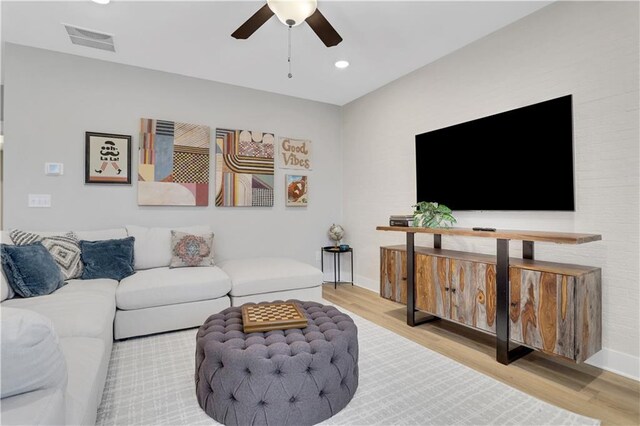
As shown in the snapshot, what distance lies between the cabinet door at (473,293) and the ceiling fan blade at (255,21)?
2.33 metres

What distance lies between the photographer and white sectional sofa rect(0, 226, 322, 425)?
3.27 feet

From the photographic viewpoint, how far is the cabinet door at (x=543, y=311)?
1984 mm

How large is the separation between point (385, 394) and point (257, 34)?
300 cm

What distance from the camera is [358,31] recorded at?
2.83m

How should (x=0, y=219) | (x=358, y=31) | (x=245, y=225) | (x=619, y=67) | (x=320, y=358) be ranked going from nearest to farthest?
(x=320, y=358), (x=619, y=67), (x=358, y=31), (x=0, y=219), (x=245, y=225)

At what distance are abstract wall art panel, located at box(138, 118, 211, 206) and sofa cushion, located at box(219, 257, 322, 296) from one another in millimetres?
962

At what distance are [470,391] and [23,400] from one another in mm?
2077

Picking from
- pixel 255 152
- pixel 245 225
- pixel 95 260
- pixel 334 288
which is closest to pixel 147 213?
pixel 95 260

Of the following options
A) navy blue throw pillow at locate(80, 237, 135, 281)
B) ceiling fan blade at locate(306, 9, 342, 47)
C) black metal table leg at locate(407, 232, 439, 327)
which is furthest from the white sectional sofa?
ceiling fan blade at locate(306, 9, 342, 47)

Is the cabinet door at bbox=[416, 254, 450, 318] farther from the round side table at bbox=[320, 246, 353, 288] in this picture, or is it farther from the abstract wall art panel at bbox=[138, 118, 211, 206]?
the abstract wall art panel at bbox=[138, 118, 211, 206]

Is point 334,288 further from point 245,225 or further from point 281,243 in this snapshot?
point 245,225

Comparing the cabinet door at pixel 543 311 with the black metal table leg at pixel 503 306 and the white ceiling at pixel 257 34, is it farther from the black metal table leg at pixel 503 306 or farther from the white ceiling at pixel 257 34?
the white ceiling at pixel 257 34

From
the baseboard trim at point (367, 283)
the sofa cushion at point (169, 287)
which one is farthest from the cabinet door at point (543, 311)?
the sofa cushion at point (169, 287)

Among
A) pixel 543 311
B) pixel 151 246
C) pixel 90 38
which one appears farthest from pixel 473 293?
pixel 90 38
